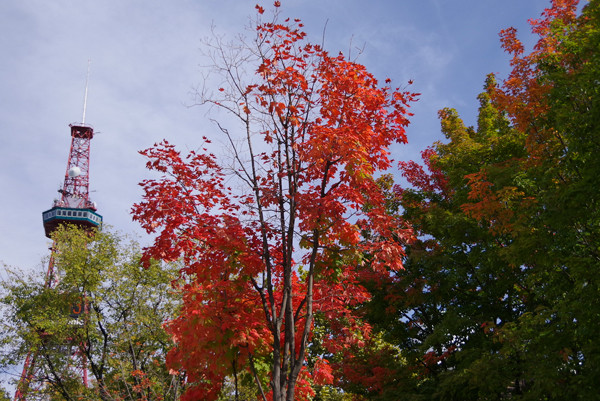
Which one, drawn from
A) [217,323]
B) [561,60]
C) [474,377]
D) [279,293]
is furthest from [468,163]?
[217,323]

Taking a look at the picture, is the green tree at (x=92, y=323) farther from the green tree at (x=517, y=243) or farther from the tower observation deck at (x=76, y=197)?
the tower observation deck at (x=76, y=197)

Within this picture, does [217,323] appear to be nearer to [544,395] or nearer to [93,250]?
[544,395]

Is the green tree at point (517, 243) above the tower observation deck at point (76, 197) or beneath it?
beneath

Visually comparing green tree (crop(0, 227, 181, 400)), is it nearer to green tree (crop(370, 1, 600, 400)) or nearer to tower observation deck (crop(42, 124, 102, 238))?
green tree (crop(370, 1, 600, 400))

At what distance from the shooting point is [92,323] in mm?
20234

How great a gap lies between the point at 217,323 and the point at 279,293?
1.21 meters

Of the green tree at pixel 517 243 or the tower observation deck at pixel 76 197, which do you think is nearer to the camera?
the green tree at pixel 517 243

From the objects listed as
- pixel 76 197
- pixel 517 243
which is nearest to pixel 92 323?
pixel 517 243

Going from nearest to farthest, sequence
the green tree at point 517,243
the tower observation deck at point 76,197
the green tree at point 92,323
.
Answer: the green tree at point 517,243, the green tree at point 92,323, the tower observation deck at point 76,197

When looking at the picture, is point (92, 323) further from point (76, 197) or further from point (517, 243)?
point (76, 197)

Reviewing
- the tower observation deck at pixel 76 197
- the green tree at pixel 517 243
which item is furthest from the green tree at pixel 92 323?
the tower observation deck at pixel 76 197

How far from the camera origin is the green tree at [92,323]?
19906mm

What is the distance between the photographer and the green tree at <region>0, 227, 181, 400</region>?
19.9 m

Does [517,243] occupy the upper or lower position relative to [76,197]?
lower
